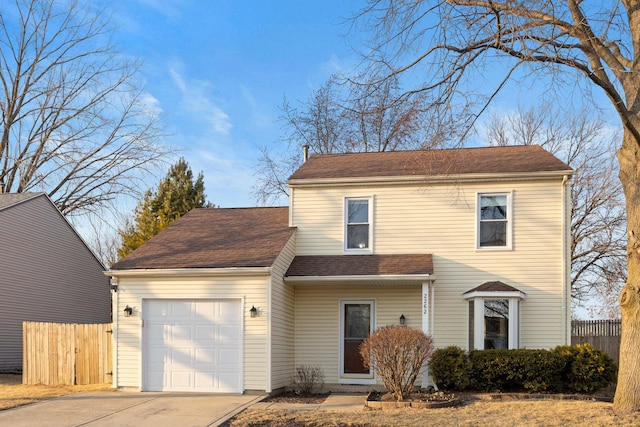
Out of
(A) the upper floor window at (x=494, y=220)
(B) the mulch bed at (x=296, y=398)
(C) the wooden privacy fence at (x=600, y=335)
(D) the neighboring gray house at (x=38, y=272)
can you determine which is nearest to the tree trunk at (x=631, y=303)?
(A) the upper floor window at (x=494, y=220)

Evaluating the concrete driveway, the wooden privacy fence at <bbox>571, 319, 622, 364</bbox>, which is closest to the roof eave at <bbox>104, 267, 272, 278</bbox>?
the concrete driveway

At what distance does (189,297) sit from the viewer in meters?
14.4

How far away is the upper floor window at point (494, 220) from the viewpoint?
1568 cm

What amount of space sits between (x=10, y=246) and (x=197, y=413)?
37.7 feet

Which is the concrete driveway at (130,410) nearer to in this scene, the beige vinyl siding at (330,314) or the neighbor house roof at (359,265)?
the beige vinyl siding at (330,314)

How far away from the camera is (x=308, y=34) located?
1191 cm

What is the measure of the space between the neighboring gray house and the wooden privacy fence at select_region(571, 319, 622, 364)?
54.7ft

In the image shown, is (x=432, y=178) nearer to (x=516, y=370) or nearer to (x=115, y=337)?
(x=516, y=370)

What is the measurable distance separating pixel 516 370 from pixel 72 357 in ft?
34.0

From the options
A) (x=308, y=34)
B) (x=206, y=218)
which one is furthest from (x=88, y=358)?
(x=308, y=34)

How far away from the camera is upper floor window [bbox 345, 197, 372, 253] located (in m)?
16.4

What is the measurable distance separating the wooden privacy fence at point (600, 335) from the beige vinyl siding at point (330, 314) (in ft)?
18.7

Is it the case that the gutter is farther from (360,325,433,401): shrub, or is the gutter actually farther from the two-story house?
(360,325,433,401): shrub

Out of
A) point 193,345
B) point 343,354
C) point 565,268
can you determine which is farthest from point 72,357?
point 565,268
